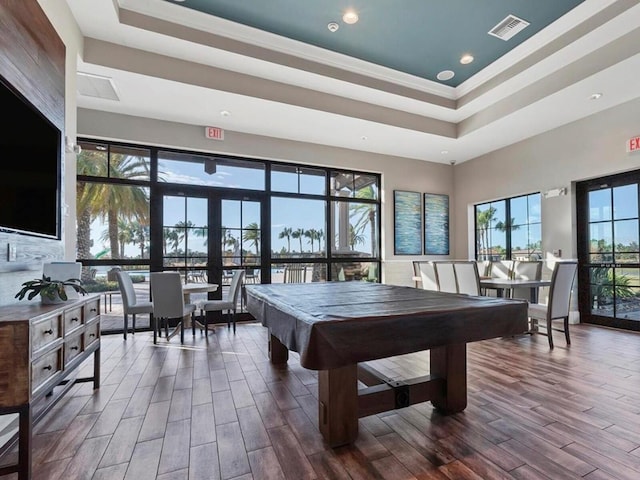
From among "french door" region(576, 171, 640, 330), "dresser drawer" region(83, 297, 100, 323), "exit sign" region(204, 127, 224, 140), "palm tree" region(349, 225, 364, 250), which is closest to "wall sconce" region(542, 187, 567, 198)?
"french door" region(576, 171, 640, 330)

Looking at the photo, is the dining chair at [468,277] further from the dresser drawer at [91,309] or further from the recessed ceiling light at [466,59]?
the dresser drawer at [91,309]

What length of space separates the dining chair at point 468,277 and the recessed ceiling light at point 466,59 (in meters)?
2.70

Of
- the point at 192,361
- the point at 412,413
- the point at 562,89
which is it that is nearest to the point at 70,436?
the point at 192,361

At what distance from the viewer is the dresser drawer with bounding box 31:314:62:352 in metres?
1.57

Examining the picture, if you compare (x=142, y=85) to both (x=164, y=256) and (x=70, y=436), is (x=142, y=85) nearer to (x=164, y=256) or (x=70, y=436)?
(x=164, y=256)

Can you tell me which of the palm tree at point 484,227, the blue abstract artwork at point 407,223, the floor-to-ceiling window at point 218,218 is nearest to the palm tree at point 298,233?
the floor-to-ceiling window at point 218,218

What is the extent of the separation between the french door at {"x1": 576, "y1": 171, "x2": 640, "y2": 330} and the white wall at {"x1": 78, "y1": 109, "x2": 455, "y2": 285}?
9.10 ft

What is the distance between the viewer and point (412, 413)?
2227 mm

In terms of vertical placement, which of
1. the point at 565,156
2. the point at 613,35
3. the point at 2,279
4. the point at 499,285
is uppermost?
the point at 613,35

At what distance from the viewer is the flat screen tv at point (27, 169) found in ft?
6.17

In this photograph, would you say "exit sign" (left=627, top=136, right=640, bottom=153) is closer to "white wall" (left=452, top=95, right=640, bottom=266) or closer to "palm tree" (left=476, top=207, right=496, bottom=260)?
"white wall" (left=452, top=95, right=640, bottom=266)

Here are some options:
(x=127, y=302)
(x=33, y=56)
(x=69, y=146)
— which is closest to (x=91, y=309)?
(x=69, y=146)

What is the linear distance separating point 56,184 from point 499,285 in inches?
188

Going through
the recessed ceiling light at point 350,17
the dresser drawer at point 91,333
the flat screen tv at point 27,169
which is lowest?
the dresser drawer at point 91,333
